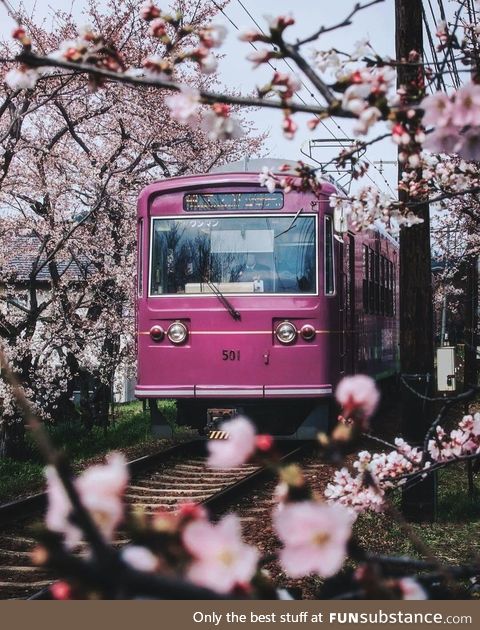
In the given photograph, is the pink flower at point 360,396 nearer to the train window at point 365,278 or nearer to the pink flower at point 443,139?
the pink flower at point 443,139

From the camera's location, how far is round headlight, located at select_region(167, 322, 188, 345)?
9.80m

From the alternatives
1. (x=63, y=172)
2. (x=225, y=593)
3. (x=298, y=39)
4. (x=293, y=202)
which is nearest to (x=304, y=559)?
(x=225, y=593)

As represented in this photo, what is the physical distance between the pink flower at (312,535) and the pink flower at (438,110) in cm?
130

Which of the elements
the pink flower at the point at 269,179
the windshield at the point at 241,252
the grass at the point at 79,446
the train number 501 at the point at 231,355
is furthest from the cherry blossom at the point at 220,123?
the train number 501 at the point at 231,355

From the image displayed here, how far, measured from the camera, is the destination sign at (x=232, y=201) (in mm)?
9438

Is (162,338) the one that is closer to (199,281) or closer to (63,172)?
(199,281)

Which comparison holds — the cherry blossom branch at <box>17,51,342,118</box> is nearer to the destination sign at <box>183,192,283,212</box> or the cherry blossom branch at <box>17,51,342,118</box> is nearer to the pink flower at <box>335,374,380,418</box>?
the pink flower at <box>335,374,380,418</box>

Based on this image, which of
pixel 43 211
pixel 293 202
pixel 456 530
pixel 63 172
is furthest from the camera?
pixel 63 172

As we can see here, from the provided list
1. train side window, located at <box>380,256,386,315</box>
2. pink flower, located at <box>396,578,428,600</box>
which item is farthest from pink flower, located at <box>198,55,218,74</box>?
train side window, located at <box>380,256,386,315</box>

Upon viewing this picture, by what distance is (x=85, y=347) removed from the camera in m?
13.9

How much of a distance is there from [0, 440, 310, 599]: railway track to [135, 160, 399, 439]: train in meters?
0.77

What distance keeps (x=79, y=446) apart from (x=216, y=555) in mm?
11733

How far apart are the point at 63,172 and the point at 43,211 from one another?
1379mm

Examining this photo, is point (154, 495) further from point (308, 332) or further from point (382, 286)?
point (382, 286)
